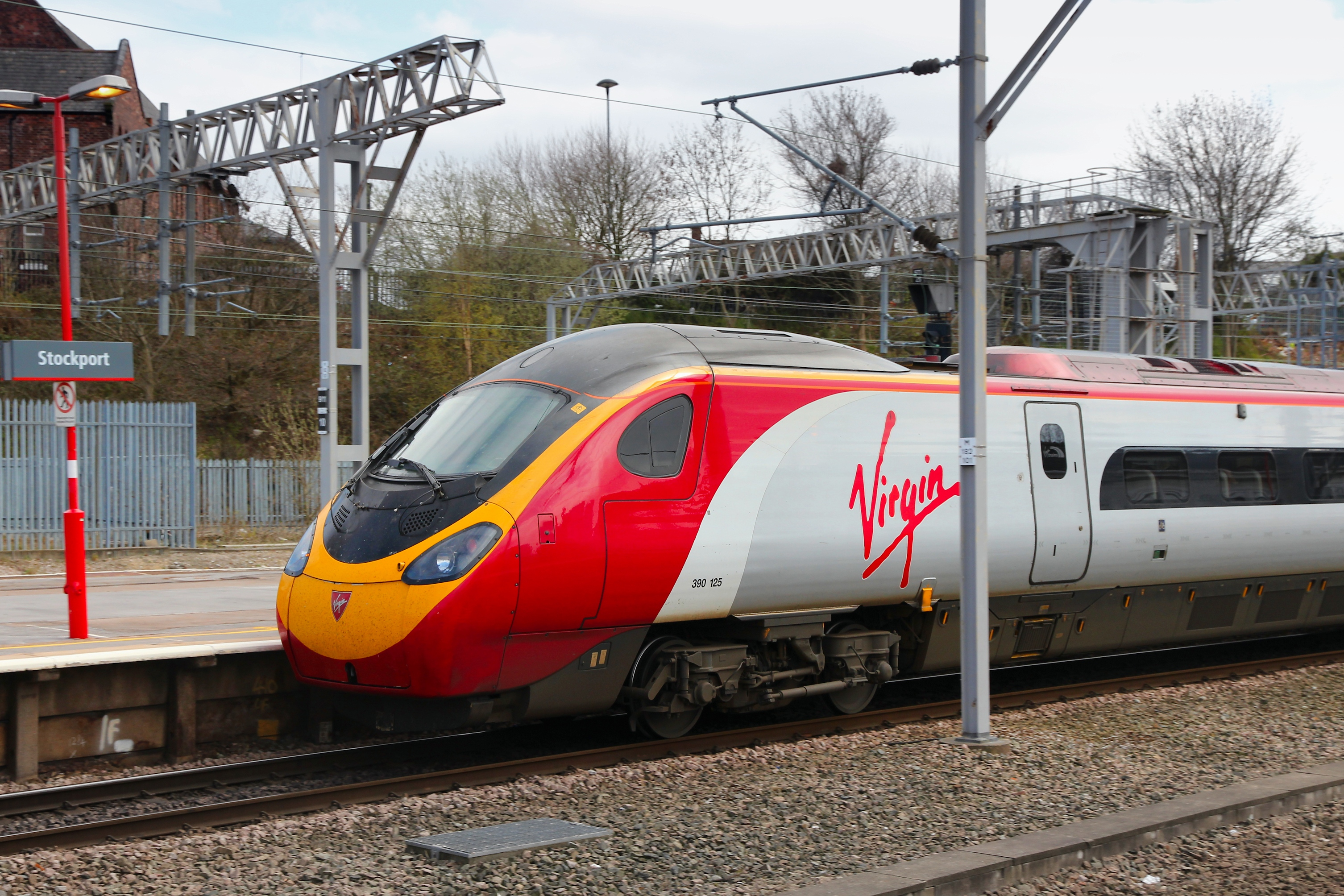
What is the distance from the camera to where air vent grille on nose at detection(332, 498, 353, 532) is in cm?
875

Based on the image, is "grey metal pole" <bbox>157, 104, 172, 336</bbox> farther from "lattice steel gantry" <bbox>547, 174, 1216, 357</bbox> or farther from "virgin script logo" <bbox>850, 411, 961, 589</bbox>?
"virgin script logo" <bbox>850, 411, 961, 589</bbox>

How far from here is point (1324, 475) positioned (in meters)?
14.2

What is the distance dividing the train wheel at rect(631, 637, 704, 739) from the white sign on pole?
709cm

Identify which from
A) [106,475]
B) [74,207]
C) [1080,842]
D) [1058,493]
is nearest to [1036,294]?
[106,475]

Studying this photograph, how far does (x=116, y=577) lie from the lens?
2044 centimetres

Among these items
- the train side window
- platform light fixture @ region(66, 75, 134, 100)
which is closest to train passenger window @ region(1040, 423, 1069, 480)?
the train side window

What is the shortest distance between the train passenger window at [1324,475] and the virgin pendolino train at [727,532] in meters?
1.57

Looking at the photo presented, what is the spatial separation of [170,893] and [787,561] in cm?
492

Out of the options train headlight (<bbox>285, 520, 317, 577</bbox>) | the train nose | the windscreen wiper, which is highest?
the windscreen wiper

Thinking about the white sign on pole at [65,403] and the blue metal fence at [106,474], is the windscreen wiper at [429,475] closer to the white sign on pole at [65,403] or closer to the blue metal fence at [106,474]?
the white sign on pole at [65,403]

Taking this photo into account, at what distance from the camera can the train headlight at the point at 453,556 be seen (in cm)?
792

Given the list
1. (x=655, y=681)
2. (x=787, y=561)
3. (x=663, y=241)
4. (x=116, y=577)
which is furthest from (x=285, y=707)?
(x=663, y=241)

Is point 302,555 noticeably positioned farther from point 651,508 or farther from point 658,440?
point 658,440

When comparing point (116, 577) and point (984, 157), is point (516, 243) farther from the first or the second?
point (984, 157)
